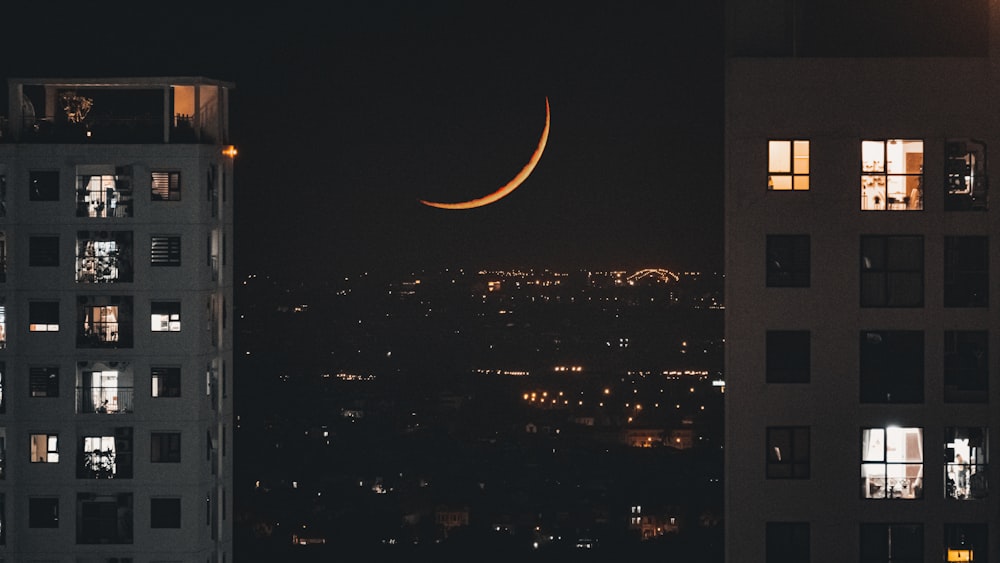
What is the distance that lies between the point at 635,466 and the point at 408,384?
6.85 meters

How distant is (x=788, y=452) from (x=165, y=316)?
29.6ft

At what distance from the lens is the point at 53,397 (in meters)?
19.2

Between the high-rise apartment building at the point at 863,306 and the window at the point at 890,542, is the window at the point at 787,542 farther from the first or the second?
the window at the point at 890,542

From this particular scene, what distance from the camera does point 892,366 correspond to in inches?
502

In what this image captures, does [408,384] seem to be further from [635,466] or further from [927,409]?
[927,409]

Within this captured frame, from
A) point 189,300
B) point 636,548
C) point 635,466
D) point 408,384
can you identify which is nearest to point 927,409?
point 189,300

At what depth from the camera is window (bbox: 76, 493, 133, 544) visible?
1914 centimetres

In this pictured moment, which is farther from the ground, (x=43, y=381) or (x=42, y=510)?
(x=43, y=381)

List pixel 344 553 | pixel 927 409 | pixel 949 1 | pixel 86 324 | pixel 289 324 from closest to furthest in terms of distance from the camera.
Result: 1. pixel 927 409
2. pixel 949 1
3. pixel 86 324
4. pixel 344 553
5. pixel 289 324

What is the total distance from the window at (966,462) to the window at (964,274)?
3.34 ft

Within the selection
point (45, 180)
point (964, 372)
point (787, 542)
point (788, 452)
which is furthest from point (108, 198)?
point (964, 372)

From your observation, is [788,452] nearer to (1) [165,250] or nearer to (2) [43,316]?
(1) [165,250]

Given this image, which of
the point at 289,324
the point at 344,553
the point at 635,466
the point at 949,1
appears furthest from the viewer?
the point at 289,324

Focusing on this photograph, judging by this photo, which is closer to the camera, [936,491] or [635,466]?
[936,491]
